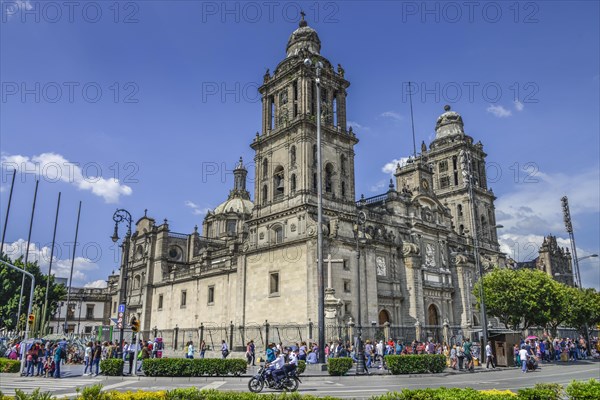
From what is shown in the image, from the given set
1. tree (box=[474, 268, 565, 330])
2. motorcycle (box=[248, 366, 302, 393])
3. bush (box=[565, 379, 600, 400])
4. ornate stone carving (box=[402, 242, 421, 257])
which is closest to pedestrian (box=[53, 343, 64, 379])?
motorcycle (box=[248, 366, 302, 393])

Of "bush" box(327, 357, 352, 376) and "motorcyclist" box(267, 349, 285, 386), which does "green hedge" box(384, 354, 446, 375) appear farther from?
"motorcyclist" box(267, 349, 285, 386)

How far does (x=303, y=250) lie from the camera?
121ft

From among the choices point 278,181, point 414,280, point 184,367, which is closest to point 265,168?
point 278,181

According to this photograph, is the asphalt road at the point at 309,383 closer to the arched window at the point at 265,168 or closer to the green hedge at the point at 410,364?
the green hedge at the point at 410,364

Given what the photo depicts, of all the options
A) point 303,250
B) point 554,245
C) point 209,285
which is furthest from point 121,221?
point 554,245

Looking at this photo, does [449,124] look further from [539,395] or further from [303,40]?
[539,395]

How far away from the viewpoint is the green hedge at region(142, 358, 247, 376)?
827 inches

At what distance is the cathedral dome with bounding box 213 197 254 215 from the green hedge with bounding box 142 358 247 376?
148 ft

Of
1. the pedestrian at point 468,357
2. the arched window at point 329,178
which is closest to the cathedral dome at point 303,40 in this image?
the arched window at point 329,178

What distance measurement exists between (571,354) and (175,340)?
34.5 meters

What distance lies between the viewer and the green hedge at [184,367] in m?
21.0

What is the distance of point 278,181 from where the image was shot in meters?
42.3

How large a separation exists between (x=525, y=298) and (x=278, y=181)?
73.0 feet

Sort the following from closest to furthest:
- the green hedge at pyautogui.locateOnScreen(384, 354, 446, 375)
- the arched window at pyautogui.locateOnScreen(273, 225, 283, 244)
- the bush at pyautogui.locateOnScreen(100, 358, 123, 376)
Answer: the bush at pyautogui.locateOnScreen(100, 358, 123, 376) → the green hedge at pyautogui.locateOnScreen(384, 354, 446, 375) → the arched window at pyautogui.locateOnScreen(273, 225, 283, 244)
